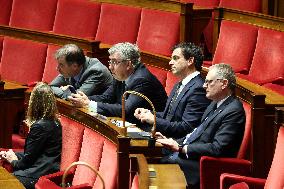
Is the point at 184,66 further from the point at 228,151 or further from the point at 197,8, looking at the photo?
the point at 197,8

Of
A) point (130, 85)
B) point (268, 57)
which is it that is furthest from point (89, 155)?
point (268, 57)

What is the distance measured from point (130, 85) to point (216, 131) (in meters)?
0.28

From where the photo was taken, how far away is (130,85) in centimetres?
172

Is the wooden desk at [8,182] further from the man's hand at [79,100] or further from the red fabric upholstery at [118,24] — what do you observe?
the red fabric upholstery at [118,24]

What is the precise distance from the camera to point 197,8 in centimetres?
231

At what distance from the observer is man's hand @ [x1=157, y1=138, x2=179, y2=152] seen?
1.50 metres

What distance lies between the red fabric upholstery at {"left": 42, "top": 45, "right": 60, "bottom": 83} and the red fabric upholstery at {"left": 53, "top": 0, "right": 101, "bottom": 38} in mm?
198

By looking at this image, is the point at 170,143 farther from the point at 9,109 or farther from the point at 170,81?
the point at 9,109

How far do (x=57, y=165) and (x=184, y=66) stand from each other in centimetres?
35

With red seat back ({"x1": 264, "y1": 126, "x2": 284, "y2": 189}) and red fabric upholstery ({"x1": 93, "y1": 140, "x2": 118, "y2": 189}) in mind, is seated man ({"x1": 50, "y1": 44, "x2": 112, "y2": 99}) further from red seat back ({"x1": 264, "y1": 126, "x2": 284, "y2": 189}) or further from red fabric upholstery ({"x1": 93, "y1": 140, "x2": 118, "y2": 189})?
red seat back ({"x1": 264, "y1": 126, "x2": 284, "y2": 189})

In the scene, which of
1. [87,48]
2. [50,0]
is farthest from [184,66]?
[50,0]

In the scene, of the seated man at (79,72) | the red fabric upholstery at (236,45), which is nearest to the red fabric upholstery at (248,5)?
the red fabric upholstery at (236,45)

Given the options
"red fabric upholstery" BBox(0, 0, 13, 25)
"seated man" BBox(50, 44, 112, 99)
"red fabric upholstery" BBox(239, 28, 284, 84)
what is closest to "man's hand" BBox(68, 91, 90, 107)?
"seated man" BBox(50, 44, 112, 99)

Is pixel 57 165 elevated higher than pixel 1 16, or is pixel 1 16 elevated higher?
pixel 1 16
